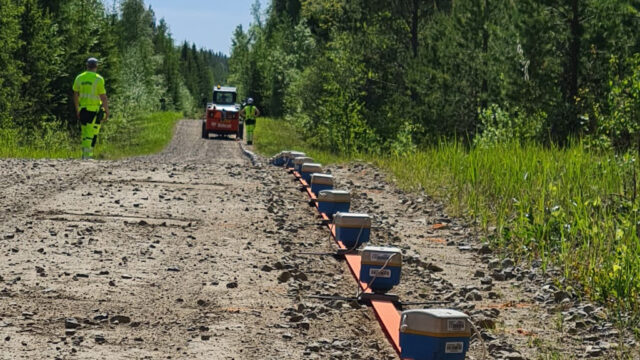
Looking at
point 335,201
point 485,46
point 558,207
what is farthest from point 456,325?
point 485,46

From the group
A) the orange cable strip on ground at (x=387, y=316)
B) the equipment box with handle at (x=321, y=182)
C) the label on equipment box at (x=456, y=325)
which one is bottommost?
the orange cable strip on ground at (x=387, y=316)

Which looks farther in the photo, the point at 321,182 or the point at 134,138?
the point at 134,138

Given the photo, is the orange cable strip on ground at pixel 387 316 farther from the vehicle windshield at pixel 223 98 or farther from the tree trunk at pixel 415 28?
the vehicle windshield at pixel 223 98

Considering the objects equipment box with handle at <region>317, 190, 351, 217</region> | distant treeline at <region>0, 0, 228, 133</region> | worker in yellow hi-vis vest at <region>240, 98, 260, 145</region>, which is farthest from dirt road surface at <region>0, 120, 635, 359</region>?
worker in yellow hi-vis vest at <region>240, 98, 260, 145</region>

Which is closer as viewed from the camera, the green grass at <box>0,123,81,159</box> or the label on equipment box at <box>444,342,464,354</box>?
the label on equipment box at <box>444,342,464,354</box>

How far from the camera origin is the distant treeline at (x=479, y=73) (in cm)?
1750

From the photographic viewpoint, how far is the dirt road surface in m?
4.81

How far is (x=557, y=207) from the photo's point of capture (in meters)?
7.94

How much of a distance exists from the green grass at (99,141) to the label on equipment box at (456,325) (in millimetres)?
15363

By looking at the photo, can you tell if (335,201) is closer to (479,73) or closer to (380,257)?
(380,257)

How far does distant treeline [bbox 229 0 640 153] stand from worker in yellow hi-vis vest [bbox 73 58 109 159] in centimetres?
753

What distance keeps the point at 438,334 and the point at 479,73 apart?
21143 millimetres

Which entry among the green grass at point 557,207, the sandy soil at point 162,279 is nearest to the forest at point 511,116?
the green grass at point 557,207

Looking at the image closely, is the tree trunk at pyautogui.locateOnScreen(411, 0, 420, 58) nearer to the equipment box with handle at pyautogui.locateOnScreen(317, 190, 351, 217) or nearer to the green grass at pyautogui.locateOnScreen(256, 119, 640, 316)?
the green grass at pyautogui.locateOnScreen(256, 119, 640, 316)
